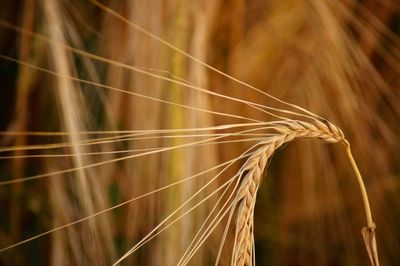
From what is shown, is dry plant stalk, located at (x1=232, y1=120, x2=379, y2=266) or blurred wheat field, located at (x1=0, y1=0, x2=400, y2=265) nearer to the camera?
dry plant stalk, located at (x1=232, y1=120, x2=379, y2=266)

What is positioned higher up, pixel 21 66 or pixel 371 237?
pixel 21 66

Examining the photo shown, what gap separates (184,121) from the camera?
90cm

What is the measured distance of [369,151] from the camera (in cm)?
110

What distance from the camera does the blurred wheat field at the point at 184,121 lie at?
90cm

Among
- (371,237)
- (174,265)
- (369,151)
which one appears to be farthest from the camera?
(369,151)

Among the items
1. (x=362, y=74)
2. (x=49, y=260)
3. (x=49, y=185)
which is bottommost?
(x=49, y=260)

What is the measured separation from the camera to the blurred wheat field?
0.90 meters

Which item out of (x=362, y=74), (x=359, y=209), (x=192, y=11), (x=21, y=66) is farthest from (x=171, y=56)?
(x=359, y=209)

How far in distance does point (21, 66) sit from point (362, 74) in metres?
0.58

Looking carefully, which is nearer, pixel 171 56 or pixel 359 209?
pixel 171 56

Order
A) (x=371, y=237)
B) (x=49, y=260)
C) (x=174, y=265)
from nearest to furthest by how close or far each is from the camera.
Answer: (x=371, y=237)
(x=174, y=265)
(x=49, y=260)

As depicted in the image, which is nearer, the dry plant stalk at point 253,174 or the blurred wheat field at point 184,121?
the dry plant stalk at point 253,174

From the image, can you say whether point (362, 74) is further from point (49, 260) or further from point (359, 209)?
point (49, 260)

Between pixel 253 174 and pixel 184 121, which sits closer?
pixel 253 174
